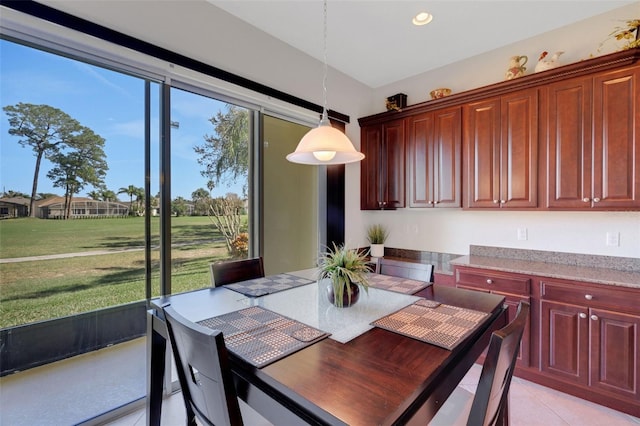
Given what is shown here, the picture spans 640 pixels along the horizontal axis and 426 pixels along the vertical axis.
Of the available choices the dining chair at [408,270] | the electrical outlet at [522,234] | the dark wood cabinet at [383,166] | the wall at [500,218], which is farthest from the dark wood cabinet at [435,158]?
the dining chair at [408,270]

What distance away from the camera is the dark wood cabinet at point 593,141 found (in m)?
2.04

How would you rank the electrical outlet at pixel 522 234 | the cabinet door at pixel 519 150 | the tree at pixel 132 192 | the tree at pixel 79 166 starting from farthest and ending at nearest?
the electrical outlet at pixel 522 234, the cabinet door at pixel 519 150, the tree at pixel 132 192, the tree at pixel 79 166

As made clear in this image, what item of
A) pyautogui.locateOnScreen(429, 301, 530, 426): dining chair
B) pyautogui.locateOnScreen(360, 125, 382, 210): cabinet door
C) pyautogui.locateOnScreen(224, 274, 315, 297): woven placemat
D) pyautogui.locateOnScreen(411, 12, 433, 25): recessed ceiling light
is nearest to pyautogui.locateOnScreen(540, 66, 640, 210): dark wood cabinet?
pyautogui.locateOnScreen(411, 12, 433, 25): recessed ceiling light

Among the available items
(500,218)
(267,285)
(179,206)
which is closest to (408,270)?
(267,285)

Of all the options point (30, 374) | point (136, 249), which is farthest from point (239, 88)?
point (30, 374)

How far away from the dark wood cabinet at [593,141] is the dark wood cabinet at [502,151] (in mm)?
102

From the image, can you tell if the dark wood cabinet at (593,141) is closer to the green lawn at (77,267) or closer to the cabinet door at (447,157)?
the cabinet door at (447,157)

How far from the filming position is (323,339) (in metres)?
1.17

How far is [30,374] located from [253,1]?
291 centimetres

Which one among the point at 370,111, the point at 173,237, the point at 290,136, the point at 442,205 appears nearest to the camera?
the point at 173,237

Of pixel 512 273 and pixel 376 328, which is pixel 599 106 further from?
pixel 376 328

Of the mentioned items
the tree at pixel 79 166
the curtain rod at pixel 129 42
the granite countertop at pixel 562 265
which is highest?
the curtain rod at pixel 129 42

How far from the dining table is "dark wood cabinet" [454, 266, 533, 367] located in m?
0.91

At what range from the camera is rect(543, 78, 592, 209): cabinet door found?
2207 mm
